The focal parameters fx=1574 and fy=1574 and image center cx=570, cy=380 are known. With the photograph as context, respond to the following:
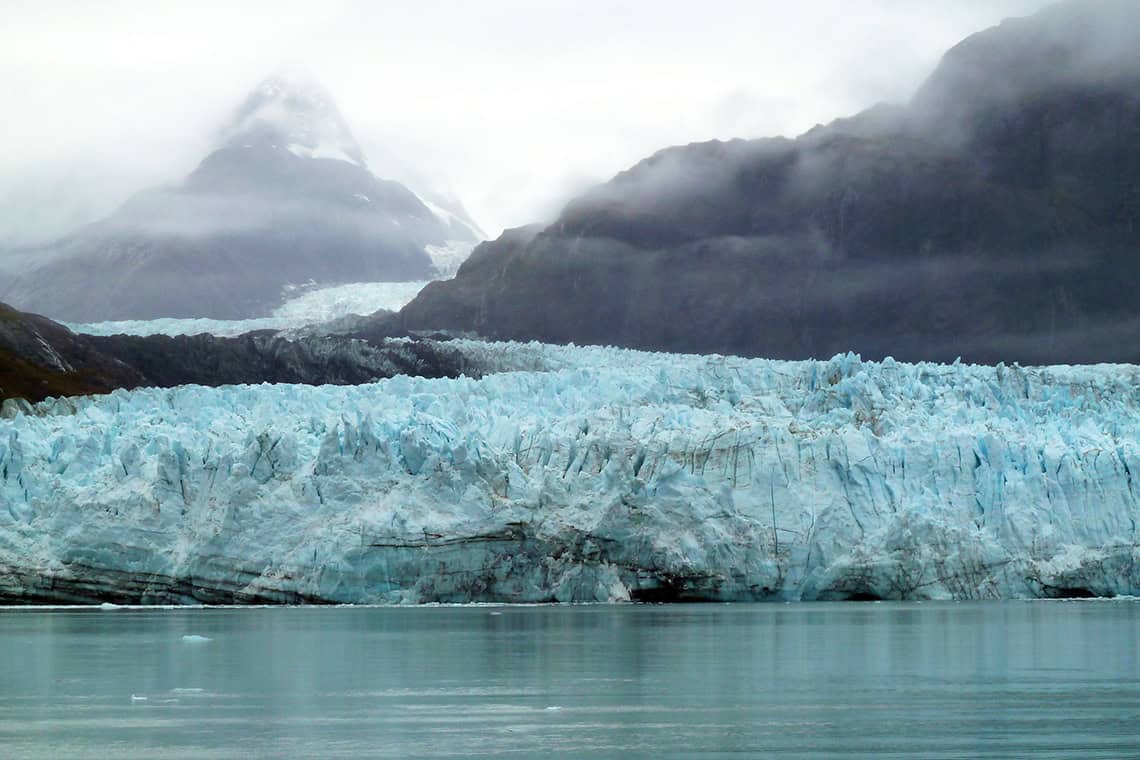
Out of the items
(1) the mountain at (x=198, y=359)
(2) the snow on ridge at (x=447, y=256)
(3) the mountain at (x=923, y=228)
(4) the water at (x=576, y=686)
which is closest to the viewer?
(4) the water at (x=576, y=686)

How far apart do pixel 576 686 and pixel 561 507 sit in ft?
36.5

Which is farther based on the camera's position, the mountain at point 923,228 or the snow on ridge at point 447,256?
the snow on ridge at point 447,256

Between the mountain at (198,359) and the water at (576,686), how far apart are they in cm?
2883

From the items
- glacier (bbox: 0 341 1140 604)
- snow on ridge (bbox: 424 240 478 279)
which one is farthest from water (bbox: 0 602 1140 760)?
snow on ridge (bbox: 424 240 478 279)

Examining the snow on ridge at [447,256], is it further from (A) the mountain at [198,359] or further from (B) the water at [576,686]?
(B) the water at [576,686]

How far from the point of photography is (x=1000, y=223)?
64.6 metres

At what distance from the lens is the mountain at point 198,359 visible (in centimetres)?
5644

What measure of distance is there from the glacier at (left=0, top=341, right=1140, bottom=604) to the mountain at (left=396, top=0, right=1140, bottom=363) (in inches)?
1266

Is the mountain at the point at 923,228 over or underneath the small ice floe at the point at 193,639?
over

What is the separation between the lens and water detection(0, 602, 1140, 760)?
13.2 metres

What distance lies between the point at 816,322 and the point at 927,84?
10993mm

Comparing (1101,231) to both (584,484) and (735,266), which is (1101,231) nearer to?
(735,266)

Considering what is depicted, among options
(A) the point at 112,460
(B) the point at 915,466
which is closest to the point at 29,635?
(A) the point at 112,460

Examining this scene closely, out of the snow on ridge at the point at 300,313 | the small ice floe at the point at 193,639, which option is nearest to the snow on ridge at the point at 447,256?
the snow on ridge at the point at 300,313
